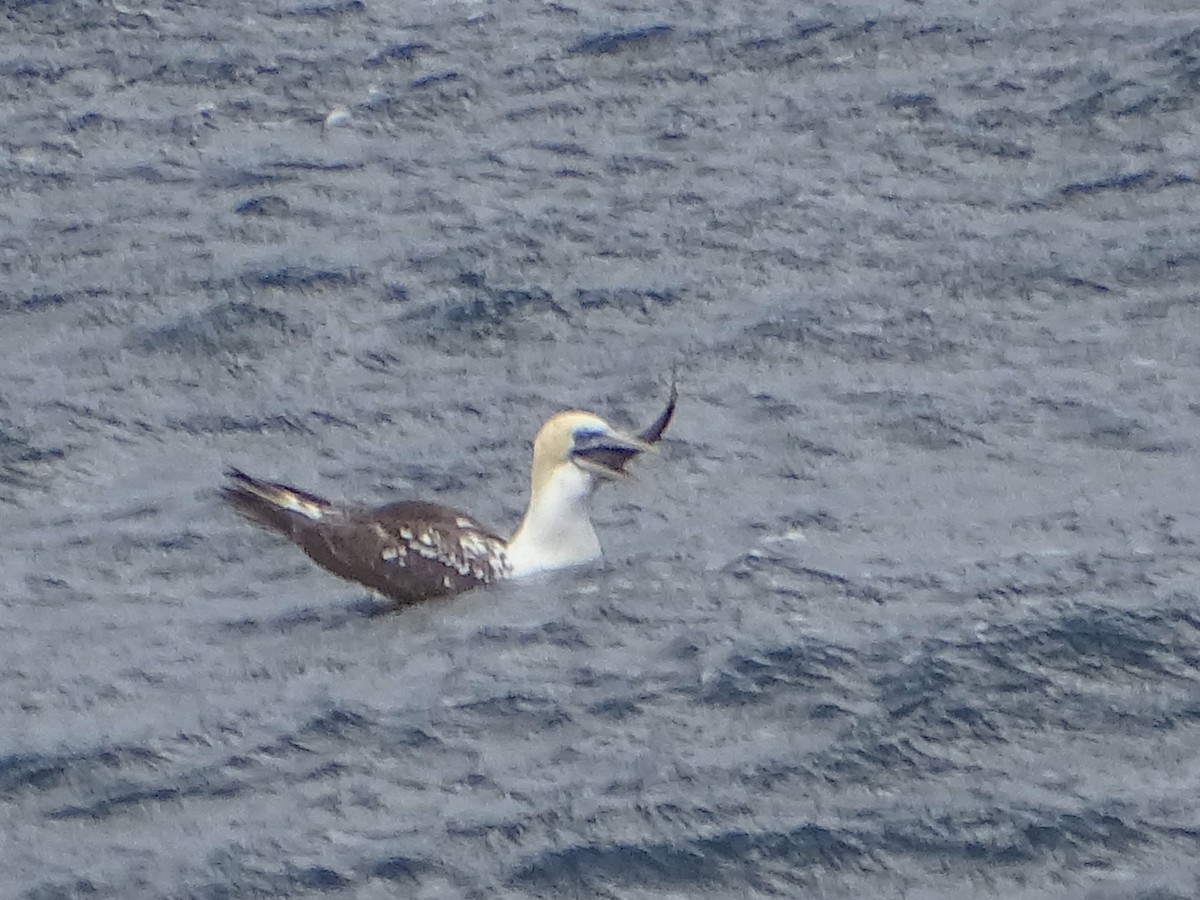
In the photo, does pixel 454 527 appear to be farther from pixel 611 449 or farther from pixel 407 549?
pixel 611 449

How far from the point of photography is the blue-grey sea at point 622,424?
1293 cm

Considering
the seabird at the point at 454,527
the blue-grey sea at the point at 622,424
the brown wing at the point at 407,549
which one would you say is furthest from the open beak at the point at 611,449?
the brown wing at the point at 407,549

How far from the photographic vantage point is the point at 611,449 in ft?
53.4

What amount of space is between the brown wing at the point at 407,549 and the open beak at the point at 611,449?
722 mm

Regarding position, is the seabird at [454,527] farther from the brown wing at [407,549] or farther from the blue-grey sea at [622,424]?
the blue-grey sea at [622,424]

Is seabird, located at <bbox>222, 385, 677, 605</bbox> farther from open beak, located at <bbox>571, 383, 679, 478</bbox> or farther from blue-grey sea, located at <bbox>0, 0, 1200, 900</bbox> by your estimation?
blue-grey sea, located at <bbox>0, 0, 1200, 900</bbox>

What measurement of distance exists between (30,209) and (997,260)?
23.6ft

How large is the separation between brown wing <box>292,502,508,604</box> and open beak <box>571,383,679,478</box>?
72 centimetres

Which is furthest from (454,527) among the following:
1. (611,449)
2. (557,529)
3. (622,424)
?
(622,424)

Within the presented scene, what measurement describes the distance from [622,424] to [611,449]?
1433 millimetres

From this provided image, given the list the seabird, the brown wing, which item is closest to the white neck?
the seabird

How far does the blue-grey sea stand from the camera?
1293 cm

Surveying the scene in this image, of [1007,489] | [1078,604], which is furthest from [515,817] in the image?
[1007,489]

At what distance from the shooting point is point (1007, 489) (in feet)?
54.0
